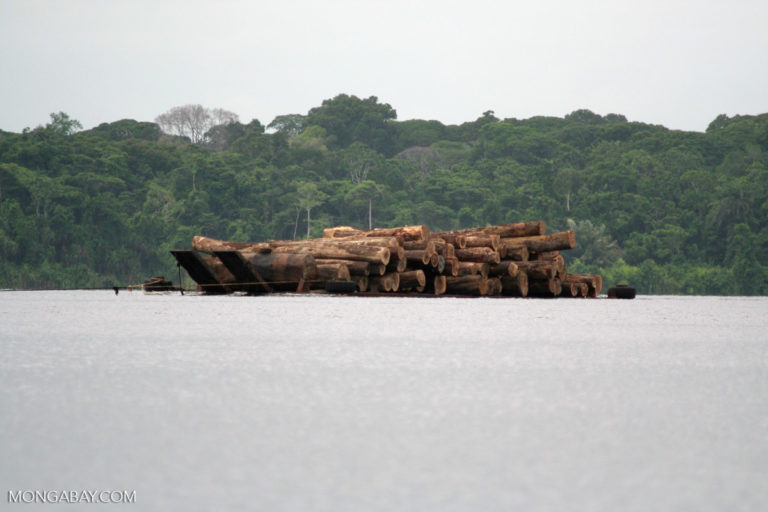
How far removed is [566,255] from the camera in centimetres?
4834

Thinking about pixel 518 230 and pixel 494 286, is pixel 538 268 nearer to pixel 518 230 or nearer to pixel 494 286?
pixel 494 286

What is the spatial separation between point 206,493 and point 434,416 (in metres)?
1.45

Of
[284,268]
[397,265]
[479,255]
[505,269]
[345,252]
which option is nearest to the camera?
[284,268]

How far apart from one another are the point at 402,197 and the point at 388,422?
175ft

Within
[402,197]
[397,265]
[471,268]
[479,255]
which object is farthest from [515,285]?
[402,197]

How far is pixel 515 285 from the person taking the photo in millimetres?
21406

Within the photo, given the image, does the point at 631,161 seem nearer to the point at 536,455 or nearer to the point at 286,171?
the point at 286,171

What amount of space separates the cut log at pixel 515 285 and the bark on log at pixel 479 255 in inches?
32.8

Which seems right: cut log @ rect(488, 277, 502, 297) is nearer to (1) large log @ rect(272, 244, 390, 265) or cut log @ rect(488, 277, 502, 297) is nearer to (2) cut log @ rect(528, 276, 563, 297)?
(2) cut log @ rect(528, 276, 563, 297)

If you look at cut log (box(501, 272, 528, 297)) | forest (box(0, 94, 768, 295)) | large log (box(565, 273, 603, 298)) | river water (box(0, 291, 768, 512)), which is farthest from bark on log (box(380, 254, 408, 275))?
forest (box(0, 94, 768, 295))

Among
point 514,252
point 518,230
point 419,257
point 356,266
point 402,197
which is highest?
point 402,197

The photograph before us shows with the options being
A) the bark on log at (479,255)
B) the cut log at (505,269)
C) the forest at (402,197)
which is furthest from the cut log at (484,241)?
the forest at (402,197)

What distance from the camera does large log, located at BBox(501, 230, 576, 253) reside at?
21.5m

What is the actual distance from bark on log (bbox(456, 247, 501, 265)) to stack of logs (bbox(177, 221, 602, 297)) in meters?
0.02
